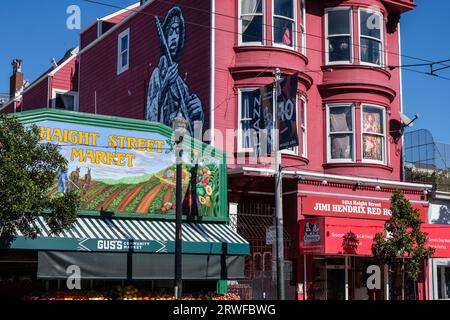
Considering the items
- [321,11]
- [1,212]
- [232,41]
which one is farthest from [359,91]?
[1,212]

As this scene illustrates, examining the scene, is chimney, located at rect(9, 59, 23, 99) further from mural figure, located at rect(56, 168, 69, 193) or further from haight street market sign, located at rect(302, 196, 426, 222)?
mural figure, located at rect(56, 168, 69, 193)

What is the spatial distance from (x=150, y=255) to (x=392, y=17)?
15116mm

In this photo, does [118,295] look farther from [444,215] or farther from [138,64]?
[444,215]

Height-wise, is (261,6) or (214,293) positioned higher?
(261,6)

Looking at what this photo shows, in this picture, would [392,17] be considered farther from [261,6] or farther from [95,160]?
[95,160]

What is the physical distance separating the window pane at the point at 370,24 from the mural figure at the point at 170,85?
6666 mm

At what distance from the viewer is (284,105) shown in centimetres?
1861

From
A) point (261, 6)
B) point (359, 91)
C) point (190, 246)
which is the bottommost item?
point (190, 246)

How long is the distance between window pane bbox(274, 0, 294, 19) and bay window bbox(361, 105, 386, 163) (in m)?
4.31

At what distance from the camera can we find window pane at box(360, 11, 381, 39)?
965 inches

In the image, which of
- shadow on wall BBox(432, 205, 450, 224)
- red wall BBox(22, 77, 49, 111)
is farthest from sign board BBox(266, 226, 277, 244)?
red wall BBox(22, 77, 49, 111)

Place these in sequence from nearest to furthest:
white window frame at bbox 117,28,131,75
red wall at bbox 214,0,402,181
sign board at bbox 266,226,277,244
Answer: sign board at bbox 266,226,277,244
red wall at bbox 214,0,402,181
white window frame at bbox 117,28,131,75

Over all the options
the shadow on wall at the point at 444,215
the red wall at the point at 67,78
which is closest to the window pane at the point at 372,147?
the shadow on wall at the point at 444,215

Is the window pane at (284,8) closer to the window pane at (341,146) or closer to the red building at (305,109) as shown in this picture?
the red building at (305,109)
